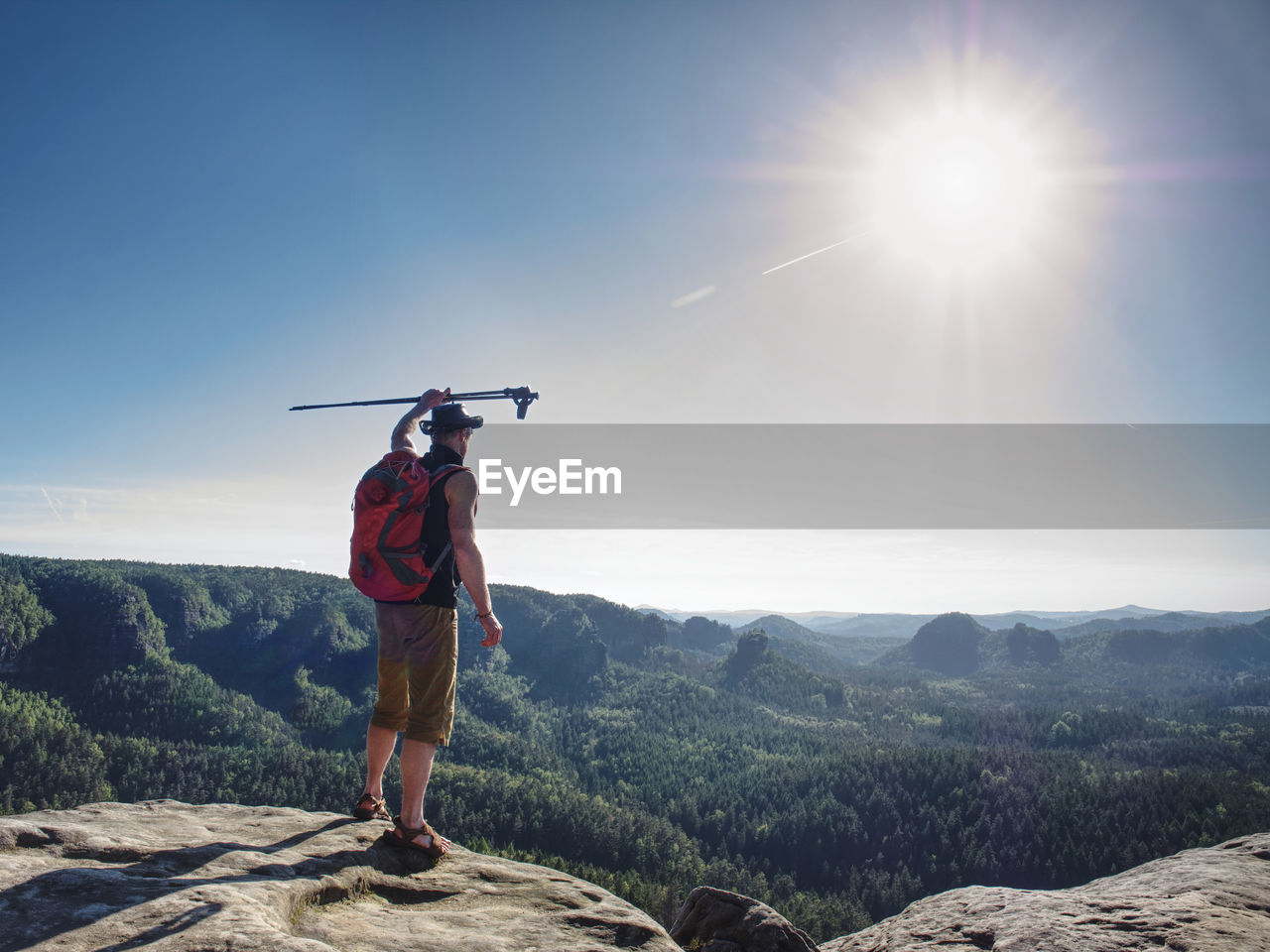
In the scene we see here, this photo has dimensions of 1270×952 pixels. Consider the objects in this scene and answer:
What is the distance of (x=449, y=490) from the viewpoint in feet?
23.0

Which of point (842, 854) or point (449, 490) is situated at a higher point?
point (449, 490)

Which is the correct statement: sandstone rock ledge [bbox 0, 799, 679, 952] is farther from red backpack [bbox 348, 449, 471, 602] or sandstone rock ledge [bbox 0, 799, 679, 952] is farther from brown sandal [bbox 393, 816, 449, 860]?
red backpack [bbox 348, 449, 471, 602]

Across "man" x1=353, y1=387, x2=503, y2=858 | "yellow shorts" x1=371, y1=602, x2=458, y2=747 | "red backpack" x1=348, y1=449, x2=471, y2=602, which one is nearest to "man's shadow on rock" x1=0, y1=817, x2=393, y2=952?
"man" x1=353, y1=387, x2=503, y2=858

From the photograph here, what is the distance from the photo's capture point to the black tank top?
7125 mm

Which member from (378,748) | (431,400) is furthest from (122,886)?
(431,400)

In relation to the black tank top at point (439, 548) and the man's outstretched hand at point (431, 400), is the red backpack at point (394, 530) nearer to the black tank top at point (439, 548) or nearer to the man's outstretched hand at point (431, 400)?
the black tank top at point (439, 548)

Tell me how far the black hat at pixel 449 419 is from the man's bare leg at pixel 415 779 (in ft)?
11.8

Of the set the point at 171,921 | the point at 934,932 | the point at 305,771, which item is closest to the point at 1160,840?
the point at 934,932

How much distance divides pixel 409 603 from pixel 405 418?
281cm

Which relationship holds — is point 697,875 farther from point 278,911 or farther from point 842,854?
point 278,911

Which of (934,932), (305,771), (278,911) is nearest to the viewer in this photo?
(278,911)

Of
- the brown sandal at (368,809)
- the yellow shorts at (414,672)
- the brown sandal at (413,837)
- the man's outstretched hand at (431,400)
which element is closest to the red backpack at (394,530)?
the yellow shorts at (414,672)

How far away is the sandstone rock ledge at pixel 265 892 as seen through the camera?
163 inches

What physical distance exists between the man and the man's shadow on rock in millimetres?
954
